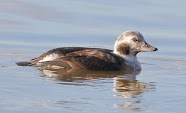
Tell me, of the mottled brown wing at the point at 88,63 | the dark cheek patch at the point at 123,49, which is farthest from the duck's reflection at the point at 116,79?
the dark cheek patch at the point at 123,49

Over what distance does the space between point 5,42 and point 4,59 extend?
7.88 ft

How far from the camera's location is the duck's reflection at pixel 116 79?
7732 millimetres

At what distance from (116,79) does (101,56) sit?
127 centimetres

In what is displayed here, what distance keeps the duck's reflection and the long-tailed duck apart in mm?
197

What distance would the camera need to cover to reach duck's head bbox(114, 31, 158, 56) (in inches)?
462

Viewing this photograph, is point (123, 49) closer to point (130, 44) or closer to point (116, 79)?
point (130, 44)

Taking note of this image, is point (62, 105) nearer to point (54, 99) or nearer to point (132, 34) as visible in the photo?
point (54, 99)

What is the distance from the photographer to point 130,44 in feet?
38.6

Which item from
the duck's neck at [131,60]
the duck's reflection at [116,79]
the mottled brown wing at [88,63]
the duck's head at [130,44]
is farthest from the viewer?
Answer: the duck's head at [130,44]

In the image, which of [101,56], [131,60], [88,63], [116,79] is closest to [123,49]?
[131,60]

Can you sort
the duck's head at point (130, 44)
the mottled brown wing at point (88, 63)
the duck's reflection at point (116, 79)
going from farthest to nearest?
the duck's head at point (130, 44) → the mottled brown wing at point (88, 63) → the duck's reflection at point (116, 79)

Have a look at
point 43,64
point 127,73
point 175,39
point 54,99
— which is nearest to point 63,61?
point 43,64

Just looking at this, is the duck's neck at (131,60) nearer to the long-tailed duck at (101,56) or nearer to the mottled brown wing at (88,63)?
the long-tailed duck at (101,56)

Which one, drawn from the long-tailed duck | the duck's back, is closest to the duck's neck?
the long-tailed duck
